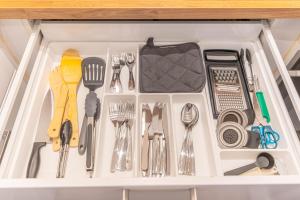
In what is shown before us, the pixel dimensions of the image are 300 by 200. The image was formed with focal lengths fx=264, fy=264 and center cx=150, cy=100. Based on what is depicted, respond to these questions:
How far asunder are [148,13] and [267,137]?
470mm

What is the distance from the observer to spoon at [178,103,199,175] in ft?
2.19

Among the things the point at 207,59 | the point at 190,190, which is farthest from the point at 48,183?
the point at 207,59

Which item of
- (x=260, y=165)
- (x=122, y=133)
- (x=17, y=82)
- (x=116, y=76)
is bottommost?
(x=260, y=165)

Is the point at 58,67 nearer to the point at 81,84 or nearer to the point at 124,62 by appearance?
the point at 81,84

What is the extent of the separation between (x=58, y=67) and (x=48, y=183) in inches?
16.6

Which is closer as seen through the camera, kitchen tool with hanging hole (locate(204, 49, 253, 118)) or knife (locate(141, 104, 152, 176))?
knife (locate(141, 104, 152, 176))

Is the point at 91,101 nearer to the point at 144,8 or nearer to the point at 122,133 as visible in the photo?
Result: the point at 122,133

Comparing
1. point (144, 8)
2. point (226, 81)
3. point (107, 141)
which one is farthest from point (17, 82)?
point (226, 81)

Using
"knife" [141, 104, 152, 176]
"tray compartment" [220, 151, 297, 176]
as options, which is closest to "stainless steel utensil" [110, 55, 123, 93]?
"knife" [141, 104, 152, 176]

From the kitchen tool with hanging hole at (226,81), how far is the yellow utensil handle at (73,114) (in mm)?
386

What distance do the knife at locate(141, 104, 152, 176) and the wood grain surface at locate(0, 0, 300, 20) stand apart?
0.90ft

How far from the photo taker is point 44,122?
728 mm

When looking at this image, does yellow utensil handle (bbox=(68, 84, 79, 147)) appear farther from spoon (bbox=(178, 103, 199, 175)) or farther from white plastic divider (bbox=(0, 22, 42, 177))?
spoon (bbox=(178, 103, 199, 175))

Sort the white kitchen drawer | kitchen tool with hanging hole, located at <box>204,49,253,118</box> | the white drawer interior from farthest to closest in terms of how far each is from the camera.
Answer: kitchen tool with hanging hole, located at <box>204,49,253,118</box>
the white drawer interior
the white kitchen drawer
